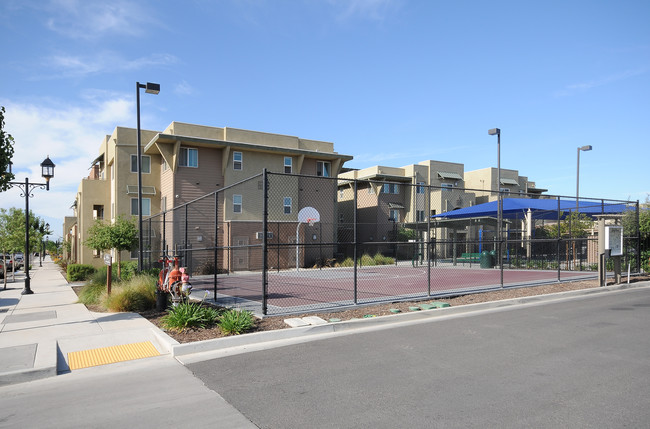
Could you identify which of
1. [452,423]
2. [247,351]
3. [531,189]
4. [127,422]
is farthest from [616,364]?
[531,189]

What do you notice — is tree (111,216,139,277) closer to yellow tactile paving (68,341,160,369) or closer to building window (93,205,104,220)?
yellow tactile paving (68,341,160,369)

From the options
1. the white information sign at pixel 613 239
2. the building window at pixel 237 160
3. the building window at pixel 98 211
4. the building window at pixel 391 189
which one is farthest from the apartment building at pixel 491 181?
the building window at pixel 98 211

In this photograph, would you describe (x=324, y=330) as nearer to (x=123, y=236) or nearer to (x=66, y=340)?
(x=66, y=340)

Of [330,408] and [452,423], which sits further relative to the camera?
[330,408]

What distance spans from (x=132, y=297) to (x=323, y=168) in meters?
22.1

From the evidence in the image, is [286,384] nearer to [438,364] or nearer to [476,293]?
[438,364]

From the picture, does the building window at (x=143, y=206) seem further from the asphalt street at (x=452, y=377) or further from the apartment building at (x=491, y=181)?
the apartment building at (x=491, y=181)

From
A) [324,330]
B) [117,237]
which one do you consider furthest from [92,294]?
[324,330]

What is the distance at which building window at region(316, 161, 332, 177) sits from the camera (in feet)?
106

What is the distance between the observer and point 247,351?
7.48m

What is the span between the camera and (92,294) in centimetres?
1355

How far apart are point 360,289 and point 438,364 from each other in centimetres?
860

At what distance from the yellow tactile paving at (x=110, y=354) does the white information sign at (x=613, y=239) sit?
1428 centimetres

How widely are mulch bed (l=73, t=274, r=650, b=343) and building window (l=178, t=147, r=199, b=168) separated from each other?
51.5ft
